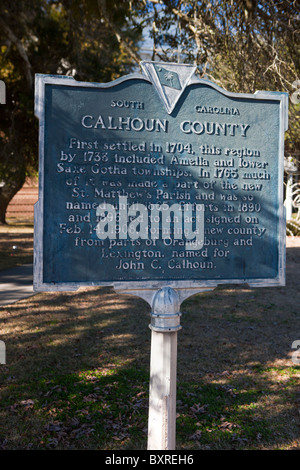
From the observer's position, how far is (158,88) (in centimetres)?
317

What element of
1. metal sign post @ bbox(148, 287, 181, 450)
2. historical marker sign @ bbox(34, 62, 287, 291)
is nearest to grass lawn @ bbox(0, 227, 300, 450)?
metal sign post @ bbox(148, 287, 181, 450)

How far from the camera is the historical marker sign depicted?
3043 millimetres

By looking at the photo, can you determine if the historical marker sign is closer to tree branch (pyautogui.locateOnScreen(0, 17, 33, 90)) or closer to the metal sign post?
the metal sign post

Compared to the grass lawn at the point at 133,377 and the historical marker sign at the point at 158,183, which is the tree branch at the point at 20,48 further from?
the historical marker sign at the point at 158,183

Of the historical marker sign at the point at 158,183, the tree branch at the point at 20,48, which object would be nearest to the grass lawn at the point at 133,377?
the historical marker sign at the point at 158,183

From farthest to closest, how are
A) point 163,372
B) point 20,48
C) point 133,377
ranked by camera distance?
point 20,48, point 133,377, point 163,372

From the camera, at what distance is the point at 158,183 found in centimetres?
318

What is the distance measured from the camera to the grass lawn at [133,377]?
3.95 m

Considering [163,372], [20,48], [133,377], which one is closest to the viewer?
[163,372]

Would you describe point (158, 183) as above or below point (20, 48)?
below

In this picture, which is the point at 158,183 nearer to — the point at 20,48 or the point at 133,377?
the point at 133,377

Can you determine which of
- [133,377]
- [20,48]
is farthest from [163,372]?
[20,48]

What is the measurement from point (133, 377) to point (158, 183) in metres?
2.69

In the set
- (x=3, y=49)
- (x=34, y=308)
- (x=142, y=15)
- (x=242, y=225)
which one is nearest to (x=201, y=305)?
(x=34, y=308)
